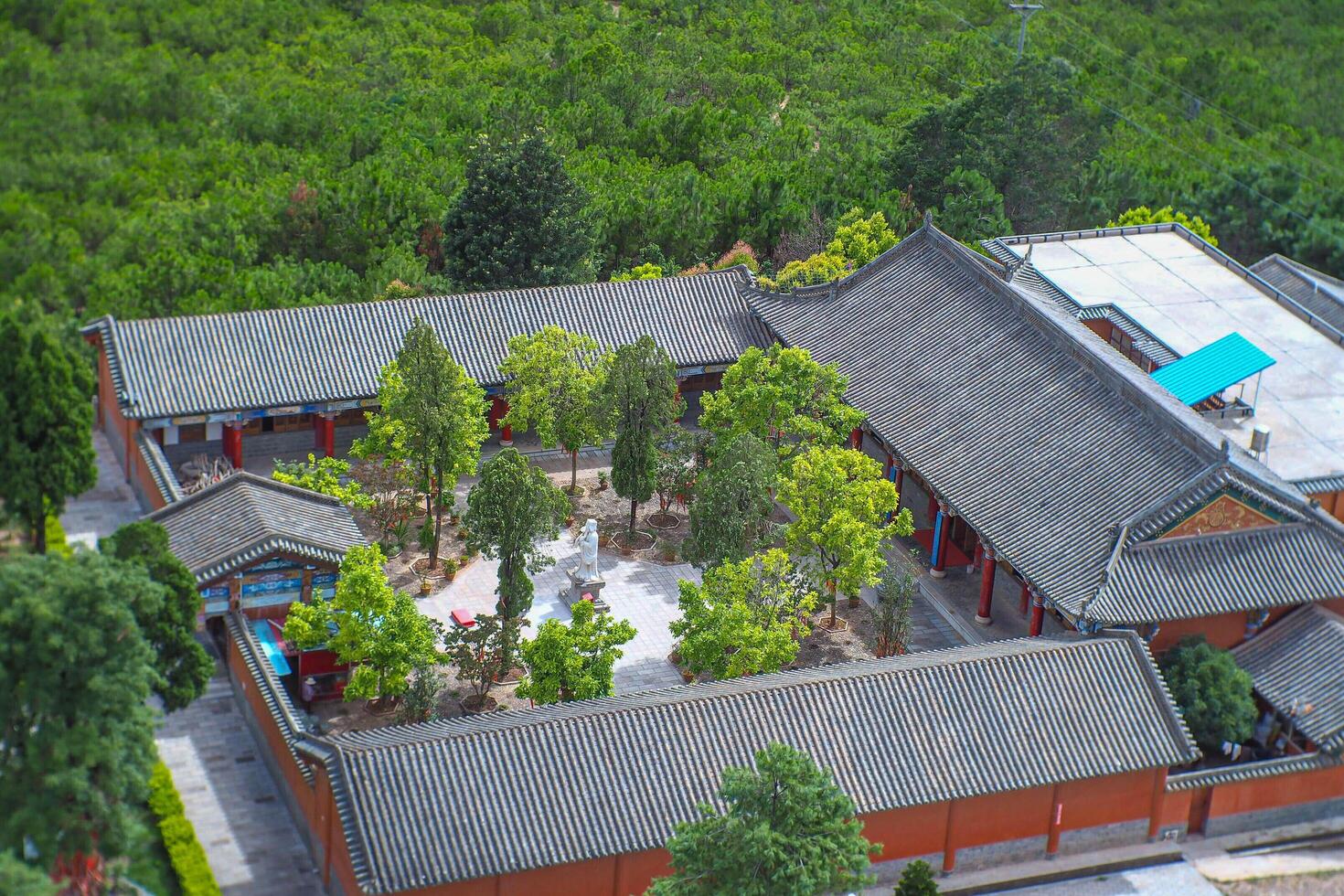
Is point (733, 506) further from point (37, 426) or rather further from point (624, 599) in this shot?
point (37, 426)

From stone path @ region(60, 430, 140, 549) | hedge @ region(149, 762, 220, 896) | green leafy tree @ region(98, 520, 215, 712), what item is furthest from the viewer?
stone path @ region(60, 430, 140, 549)

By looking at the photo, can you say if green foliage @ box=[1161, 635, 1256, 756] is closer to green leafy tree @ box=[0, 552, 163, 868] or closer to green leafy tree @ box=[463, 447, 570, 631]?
green leafy tree @ box=[463, 447, 570, 631]

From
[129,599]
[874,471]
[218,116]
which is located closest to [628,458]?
[874,471]

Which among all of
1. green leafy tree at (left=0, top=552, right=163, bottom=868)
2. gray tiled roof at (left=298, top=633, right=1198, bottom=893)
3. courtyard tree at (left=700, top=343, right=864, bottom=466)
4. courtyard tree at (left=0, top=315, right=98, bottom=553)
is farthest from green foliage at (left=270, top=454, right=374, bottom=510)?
green leafy tree at (left=0, top=552, right=163, bottom=868)

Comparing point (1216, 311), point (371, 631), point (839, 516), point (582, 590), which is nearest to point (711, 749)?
point (371, 631)

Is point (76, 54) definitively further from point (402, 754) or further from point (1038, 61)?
point (402, 754)

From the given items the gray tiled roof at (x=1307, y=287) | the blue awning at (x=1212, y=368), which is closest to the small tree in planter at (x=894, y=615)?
the blue awning at (x=1212, y=368)

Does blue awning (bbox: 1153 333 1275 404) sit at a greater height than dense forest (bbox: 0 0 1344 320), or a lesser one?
lesser
